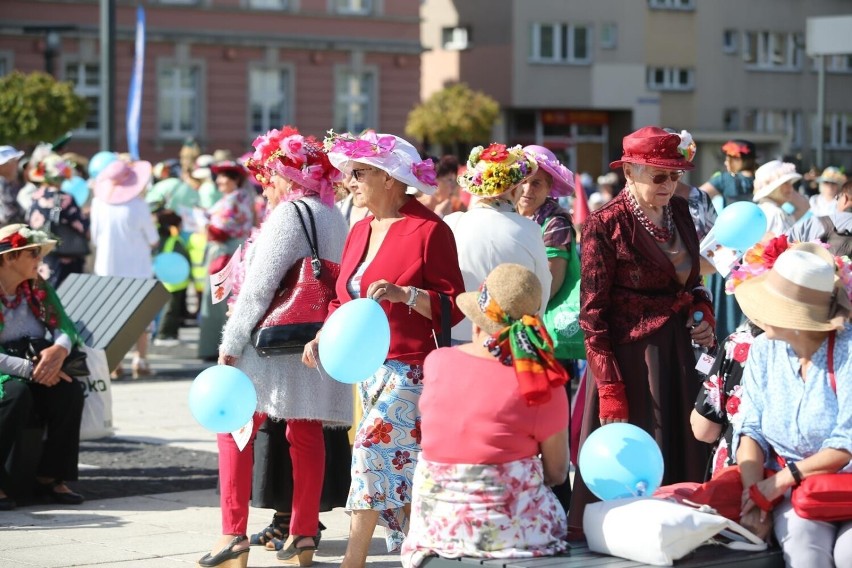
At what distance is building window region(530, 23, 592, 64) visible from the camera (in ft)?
180

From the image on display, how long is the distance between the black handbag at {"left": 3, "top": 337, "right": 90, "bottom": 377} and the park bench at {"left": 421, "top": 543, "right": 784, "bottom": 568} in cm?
410

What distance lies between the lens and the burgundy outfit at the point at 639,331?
6406mm

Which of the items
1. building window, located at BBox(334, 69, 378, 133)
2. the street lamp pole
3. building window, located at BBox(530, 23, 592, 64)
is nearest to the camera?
the street lamp pole

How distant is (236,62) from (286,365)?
1553 inches

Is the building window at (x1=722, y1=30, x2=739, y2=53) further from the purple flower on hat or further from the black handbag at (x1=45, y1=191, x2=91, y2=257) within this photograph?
the purple flower on hat

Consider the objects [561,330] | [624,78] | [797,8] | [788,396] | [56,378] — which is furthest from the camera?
[797,8]

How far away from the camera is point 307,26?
154 feet

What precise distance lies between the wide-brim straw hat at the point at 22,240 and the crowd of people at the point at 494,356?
0.01 meters

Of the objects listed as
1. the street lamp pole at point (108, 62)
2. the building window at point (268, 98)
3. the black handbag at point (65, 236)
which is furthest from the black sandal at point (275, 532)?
the building window at point (268, 98)

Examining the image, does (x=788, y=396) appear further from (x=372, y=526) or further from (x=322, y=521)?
(x=322, y=521)

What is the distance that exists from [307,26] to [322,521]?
39.7 meters

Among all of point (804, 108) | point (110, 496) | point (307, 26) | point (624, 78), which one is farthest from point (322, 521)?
point (804, 108)

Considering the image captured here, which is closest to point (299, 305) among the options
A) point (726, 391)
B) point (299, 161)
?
point (299, 161)

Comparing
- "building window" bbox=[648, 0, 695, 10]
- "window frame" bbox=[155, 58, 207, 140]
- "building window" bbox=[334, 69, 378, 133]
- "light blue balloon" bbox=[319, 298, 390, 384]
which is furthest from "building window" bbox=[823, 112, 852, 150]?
"light blue balloon" bbox=[319, 298, 390, 384]
